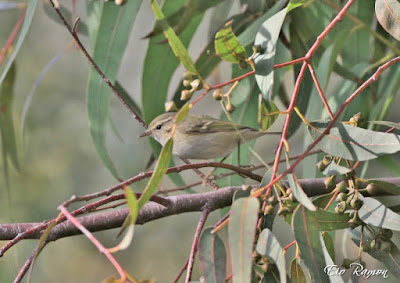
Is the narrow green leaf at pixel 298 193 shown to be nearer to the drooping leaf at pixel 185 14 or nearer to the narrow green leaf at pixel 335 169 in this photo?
the narrow green leaf at pixel 335 169

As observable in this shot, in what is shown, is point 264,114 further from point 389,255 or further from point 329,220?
point 389,255

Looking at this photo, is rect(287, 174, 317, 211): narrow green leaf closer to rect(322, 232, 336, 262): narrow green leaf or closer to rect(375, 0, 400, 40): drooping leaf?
rect(322, 232, 336, 262): narrow green leaf

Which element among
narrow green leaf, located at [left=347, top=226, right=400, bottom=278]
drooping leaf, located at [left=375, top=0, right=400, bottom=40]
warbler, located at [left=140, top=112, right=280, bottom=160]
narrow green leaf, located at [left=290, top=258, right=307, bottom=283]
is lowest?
narrow green leaf, located at [left=347, top=226, right=400, bottom=278]

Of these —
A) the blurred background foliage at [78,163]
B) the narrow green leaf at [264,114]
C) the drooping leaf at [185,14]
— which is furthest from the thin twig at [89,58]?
the blurred background foliage at [78,163]

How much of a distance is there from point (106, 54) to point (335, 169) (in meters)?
1.14

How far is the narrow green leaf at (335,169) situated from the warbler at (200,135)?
784mm

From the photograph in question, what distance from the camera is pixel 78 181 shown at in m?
4.88

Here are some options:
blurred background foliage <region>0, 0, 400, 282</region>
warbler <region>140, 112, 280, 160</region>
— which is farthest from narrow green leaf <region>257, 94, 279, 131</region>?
blurred background foliage <region>0, 0, 400, 282</region>

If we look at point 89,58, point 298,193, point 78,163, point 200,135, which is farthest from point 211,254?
point 78,163

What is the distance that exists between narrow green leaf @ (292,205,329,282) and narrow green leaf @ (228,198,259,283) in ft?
0.53

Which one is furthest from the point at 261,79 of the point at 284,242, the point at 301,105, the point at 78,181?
the point at 78,181

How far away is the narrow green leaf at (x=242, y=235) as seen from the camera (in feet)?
4.21

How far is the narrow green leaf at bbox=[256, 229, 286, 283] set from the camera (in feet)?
4.56

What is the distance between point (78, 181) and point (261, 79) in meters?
3.43
